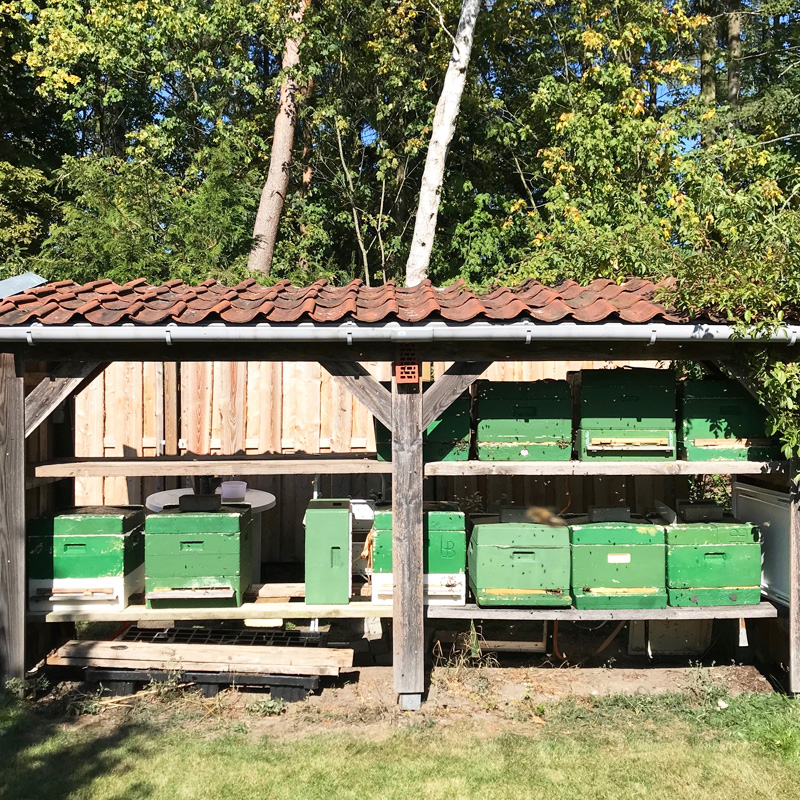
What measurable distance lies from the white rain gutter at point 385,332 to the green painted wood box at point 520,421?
0.52 metres

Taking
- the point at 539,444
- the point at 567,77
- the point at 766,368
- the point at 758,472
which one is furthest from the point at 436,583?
the point at 567,77

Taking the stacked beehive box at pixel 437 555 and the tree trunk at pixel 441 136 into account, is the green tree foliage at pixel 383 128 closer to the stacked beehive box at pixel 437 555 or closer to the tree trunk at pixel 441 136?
the tree trunk at pixel 441 136

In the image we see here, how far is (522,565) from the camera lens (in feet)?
16.1

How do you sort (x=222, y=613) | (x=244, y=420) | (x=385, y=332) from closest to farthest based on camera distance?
(x=385, y=332) → (x=222, y=613) → (x=244, y=420)

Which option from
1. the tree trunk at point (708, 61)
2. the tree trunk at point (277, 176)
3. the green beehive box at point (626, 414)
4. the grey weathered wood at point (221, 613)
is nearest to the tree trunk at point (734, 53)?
the tree trunk at point (708, 61)

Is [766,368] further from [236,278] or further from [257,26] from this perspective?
[257,26]

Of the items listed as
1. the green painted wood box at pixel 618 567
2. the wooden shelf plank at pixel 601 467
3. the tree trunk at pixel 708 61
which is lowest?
the green painted wood box at pixel 618 567

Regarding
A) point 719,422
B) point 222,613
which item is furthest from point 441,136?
point 222,613

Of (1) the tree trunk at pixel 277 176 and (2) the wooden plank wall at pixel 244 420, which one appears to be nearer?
(2) the wooden plank wall at pixel 244 420

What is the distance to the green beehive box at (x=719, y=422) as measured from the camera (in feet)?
15.9

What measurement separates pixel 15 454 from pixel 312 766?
290 cm

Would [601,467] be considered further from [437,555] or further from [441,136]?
[441,136]

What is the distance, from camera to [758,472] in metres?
4.84

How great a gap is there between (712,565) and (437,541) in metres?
2.00
